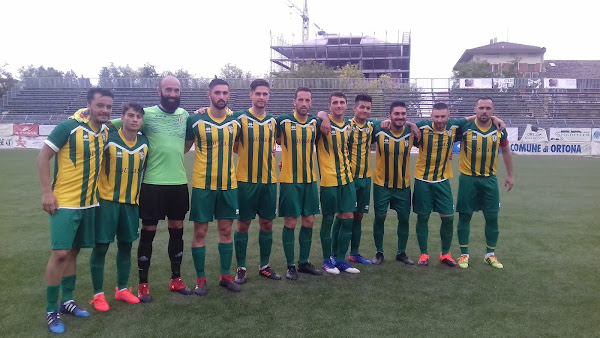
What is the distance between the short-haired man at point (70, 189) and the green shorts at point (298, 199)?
1966 millimetres

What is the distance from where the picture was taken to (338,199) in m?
5.40

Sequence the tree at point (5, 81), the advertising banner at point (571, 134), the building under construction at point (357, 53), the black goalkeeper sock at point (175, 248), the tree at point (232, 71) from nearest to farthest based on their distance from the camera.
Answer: the black goalkeeper sock at point (175, 248)
the advertising banner at point (571, 134)
the tree at point (5, 81)
the tree at point (232, 71)
the building under construction at point (357, 53)

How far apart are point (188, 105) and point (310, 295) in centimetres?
3119

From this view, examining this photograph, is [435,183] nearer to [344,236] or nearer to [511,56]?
[344,236]

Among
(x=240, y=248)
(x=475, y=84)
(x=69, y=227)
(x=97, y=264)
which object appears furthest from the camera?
(x=475, y=84)

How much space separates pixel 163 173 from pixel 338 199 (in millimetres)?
2081

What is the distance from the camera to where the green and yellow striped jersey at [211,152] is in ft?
15.0

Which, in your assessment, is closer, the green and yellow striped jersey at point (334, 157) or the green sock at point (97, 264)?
the green sock at point (97, 264)

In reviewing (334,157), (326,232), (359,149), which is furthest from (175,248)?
(359,149)

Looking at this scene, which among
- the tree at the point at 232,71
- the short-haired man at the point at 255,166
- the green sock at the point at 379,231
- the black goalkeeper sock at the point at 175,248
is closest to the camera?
the black goalkeeper sock at the point at 175,248

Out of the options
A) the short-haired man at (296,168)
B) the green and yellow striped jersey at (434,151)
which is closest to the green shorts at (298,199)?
the short-haired man at (296,168)

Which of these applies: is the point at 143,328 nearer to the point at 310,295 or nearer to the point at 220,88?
the point at 310,295

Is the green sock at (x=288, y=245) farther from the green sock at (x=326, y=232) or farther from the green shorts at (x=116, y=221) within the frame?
the green shorts at (x=116, y=221)

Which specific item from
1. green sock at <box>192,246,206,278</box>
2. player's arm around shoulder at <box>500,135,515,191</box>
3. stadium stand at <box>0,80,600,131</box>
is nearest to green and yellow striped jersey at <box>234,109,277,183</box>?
green sock at <box>192,246,206,278</box>
